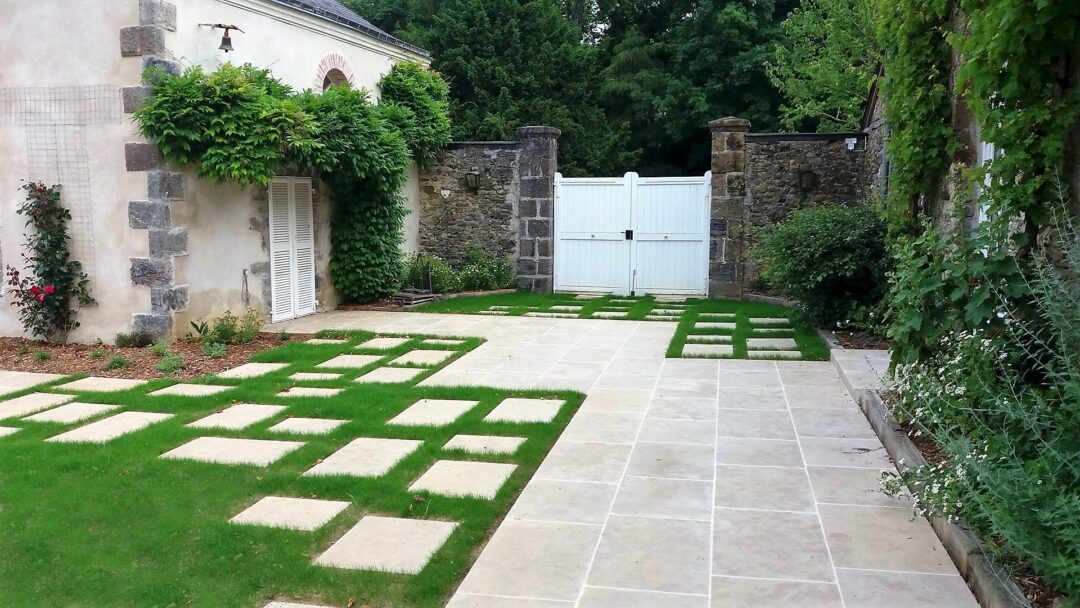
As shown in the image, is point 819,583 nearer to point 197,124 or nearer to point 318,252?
point 197,124

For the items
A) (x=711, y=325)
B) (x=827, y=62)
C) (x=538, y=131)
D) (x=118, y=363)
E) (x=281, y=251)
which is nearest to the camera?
(x=118, y=363)

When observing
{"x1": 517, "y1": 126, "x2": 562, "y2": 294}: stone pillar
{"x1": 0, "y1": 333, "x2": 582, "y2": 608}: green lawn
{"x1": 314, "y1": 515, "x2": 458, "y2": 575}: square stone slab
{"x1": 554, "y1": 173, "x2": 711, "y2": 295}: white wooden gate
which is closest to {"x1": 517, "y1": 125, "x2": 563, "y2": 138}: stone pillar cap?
{"x1": 517, "y1": 126, "x2": 562, "y2": 294}: stone pillar

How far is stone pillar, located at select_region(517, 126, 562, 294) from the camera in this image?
12.6m

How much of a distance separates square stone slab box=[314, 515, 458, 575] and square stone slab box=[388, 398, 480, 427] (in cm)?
159

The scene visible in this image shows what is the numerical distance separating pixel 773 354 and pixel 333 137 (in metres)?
5.35

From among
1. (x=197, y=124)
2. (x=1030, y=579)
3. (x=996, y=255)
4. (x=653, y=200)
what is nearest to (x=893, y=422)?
(x=996, y=255)

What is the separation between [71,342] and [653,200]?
306 inches

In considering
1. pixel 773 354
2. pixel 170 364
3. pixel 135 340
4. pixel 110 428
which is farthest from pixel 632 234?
pixel 110 428

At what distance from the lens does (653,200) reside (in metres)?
12.2

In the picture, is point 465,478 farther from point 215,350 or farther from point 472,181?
point 472,181

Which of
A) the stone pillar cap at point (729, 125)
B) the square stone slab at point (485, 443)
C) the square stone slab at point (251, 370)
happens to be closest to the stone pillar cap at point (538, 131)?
the stone pillar cap at point (729, 125)

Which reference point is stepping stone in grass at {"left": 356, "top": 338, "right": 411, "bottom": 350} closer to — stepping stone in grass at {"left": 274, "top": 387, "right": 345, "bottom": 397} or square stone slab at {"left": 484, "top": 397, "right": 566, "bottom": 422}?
stepping stone in grass at {"left": 274, "top": 387, "right": 345, "bottom": 397}

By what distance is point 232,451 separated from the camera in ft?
15.9

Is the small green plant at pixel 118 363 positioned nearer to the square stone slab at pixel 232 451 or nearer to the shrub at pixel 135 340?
the shrub at pixel 135 340
